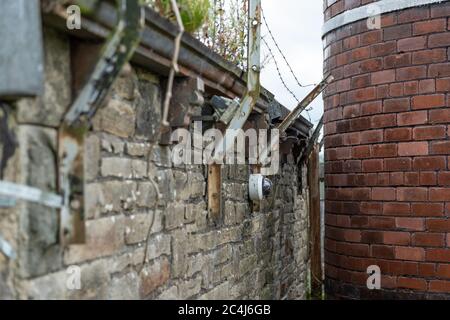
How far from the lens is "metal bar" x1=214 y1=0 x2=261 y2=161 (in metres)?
3.44

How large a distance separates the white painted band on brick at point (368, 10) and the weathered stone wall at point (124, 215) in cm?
138

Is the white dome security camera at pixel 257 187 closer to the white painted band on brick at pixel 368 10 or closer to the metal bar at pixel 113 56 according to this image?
the white painted band on brick at pixel 368 10

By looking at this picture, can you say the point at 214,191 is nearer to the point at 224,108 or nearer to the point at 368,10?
the point at 224,108

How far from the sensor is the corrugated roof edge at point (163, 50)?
1.92 metres

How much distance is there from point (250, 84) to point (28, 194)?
2000mm

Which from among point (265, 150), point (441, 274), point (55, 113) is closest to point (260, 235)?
point (265, 150)

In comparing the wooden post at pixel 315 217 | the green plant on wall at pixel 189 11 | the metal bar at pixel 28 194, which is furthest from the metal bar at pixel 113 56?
the wooden post at pixel 315 217

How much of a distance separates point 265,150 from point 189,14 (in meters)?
1.91

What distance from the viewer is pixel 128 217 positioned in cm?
243

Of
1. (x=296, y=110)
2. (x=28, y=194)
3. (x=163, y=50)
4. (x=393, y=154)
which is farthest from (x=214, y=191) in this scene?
(x=296, y=110)

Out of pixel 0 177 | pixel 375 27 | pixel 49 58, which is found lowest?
pixel 0 177
